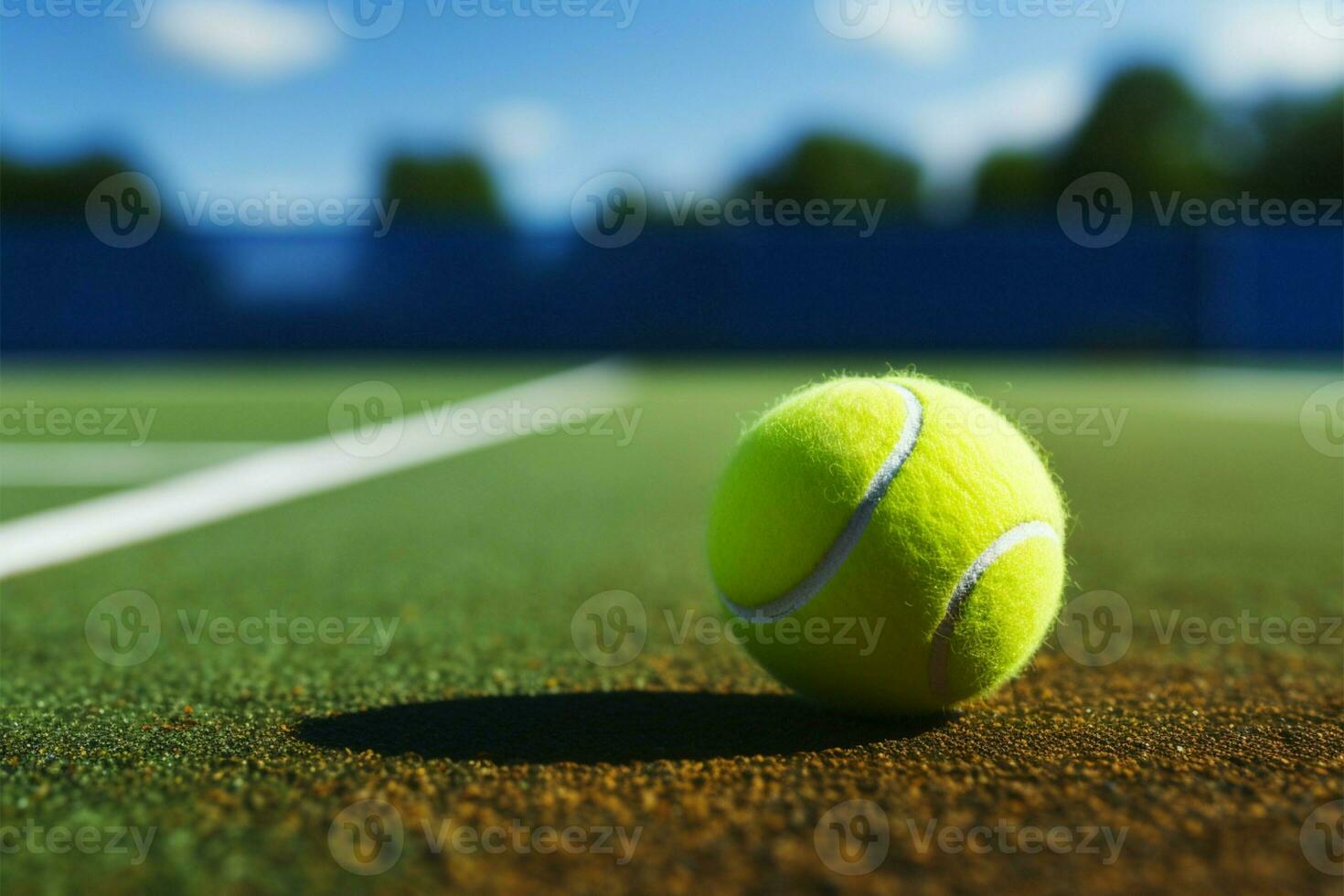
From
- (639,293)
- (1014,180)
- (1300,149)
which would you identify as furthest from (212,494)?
(1300,149)

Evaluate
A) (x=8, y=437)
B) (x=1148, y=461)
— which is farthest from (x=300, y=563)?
(x=8, y=437)

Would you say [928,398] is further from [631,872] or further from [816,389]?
[631,872]

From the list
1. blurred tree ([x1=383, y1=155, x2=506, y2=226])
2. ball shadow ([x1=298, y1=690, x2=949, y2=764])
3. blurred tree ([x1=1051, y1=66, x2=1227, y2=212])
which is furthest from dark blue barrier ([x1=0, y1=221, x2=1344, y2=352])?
blurred tree ([x1=1051, y1=66, x2=1227, y2=212])

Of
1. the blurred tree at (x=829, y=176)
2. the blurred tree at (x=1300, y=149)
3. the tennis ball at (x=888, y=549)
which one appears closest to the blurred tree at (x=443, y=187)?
the blurred tree at (x=829, y=176)

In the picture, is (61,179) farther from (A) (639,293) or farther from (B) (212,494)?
(B) (212,494)

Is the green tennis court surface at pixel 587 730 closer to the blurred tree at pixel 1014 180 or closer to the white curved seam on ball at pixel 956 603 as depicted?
the white curved seam on ball at pixel 956 603

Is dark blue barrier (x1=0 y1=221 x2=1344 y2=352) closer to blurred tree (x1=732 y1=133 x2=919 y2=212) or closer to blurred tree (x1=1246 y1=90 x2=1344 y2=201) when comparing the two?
blurred tree (x1=1246 y1=90 x2=1344 y2=201)
